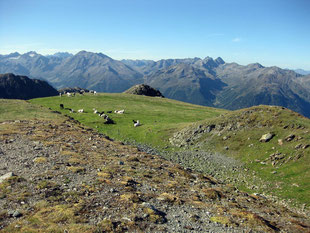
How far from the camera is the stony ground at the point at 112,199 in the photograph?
15.0 m

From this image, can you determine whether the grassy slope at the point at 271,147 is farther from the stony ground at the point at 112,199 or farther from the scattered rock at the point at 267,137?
the stony ground at the point at 112,199

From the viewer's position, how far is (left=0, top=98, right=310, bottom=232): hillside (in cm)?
1505

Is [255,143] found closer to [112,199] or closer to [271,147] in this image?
[271,147]

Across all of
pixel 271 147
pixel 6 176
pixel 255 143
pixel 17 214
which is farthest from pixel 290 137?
pixel 6 176

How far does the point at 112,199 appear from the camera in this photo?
60.5 feet

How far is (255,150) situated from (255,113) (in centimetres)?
1255

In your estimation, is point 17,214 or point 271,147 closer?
point 17,214

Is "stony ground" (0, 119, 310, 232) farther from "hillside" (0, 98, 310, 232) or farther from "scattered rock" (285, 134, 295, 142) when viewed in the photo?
"scattered rock" (285, 134, 295, 142)

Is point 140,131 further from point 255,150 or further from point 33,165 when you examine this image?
point 33,165

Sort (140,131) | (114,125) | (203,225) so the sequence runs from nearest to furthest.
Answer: (203,225)
(140,131)
(114,125)

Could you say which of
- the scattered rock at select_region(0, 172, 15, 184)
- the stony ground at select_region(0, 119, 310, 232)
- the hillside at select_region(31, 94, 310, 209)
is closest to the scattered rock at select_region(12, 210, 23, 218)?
the stony ground at select_region(0, 119, 310, 232)

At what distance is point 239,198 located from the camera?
80.6 ft

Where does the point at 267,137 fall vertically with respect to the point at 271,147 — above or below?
above

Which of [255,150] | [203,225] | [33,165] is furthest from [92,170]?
[255,150]
